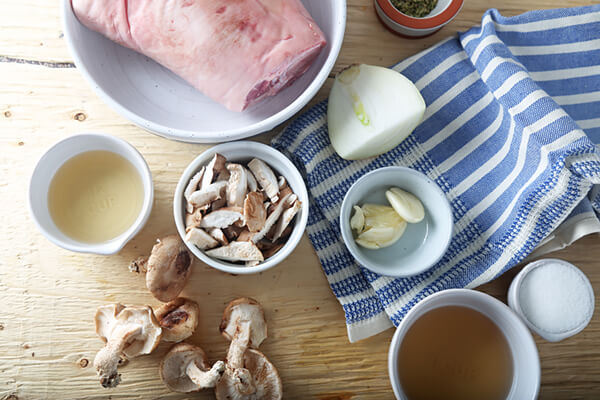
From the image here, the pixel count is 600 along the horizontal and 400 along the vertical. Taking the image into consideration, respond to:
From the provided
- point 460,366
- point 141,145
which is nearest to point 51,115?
point 141,145

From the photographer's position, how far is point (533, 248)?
887 mm

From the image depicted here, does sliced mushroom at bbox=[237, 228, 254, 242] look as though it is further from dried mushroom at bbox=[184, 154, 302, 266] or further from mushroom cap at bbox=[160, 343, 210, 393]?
mushroom cap at bbox=[160, 343, 210, 393]

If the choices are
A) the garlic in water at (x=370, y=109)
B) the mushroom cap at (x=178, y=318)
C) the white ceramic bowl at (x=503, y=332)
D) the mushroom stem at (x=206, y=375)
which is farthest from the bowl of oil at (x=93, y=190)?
the white ceramic bowl at (x=503, y=332)

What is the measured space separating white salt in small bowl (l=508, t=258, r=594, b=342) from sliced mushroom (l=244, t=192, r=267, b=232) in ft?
1.57

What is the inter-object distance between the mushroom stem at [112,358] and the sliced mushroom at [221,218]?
219 millimetres

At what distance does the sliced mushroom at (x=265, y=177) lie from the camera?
0.87m

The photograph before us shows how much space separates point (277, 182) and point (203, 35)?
0.94ft

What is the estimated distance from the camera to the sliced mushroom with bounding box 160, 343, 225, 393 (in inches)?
33.6

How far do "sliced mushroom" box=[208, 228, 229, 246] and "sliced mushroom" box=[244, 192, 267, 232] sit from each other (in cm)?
5

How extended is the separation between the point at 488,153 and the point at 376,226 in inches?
10.9

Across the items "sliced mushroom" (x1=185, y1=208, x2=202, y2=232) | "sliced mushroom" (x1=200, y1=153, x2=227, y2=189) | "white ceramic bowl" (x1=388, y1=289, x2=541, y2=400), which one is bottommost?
"white ceramic bowl" (x1=388, y1=289, x2=541, y2=400)

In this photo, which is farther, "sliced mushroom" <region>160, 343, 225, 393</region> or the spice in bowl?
the spice in bowl

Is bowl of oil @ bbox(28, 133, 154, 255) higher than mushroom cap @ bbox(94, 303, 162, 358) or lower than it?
higher

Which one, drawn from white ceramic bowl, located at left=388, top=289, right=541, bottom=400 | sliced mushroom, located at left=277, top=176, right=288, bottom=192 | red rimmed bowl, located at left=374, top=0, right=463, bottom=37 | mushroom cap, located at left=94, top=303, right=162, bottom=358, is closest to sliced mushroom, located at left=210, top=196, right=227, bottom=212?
sliced mushroom, located at left=277, top=176, right=288, bottom=192
